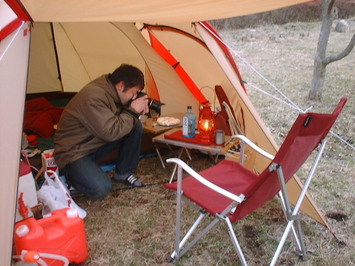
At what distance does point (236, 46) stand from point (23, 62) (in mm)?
7697

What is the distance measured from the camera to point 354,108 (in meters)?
4.73

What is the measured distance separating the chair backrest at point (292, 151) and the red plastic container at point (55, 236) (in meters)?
0.89

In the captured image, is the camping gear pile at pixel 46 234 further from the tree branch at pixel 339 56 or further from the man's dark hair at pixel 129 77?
the tree branch at pixel 339 56

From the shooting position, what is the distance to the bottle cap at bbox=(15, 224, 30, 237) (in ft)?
5.86

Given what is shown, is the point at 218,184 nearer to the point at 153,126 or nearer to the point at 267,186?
the point at 267,186

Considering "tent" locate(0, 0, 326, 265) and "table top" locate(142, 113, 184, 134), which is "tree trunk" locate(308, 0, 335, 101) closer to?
"tent" locate(0, 0, 326, 265)

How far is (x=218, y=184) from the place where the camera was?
215cm

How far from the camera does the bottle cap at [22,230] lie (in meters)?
1.79

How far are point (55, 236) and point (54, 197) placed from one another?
55 centimetres

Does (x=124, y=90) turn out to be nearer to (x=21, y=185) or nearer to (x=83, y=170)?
(x=83, y=170)

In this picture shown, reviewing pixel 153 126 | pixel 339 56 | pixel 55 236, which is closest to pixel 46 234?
pixel 55 236

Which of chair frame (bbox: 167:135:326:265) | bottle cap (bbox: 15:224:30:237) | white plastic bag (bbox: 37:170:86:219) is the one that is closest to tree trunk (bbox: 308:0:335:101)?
chair frame (bbox: 167:135:326:265)

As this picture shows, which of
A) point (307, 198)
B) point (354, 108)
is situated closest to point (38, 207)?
point (307, 198)

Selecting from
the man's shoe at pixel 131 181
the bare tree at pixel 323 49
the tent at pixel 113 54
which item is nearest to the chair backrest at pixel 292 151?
the tent at pixel 113 54
